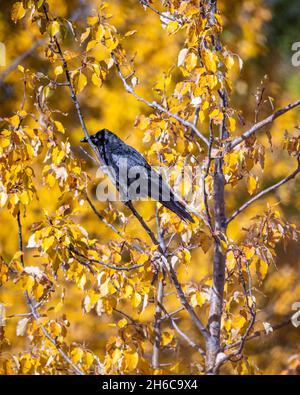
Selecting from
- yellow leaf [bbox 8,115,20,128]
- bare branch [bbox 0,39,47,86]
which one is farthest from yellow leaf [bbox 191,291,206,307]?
bare branch [bbox 0,39,47,86]

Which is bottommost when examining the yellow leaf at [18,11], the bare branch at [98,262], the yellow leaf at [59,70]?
the bare branch at [98,262]

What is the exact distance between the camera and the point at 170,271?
10.3 ft

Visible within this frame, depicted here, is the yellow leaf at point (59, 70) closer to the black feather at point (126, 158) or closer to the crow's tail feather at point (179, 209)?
the black feather at point (126, 158)

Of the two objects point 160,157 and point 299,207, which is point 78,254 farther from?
point 299,207

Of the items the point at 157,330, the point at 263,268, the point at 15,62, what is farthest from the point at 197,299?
the point at 15,62

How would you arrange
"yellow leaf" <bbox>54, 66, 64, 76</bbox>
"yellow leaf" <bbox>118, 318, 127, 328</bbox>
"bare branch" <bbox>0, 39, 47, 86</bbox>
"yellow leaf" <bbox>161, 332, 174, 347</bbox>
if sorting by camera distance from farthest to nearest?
"bare branch" <bbox>0, 39, 47, 86</bbox>
"yellow leaf" <bbox>161, 332, 174, 347</bbox>
"yellow leaf" <bbox>54, 66, 64, 76</bbox>
"yellow leaf" <bbox>118, 318, 127, 328</bbox>

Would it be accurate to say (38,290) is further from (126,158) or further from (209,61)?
(126,158)

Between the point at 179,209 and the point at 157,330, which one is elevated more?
the point at 179,209

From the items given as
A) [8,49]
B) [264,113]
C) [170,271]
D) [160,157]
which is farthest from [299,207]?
[170,271]

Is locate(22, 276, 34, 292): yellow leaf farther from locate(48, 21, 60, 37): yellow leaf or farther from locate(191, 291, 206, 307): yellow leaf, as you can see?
locate(48, 21, 60, 37): yellow leaf

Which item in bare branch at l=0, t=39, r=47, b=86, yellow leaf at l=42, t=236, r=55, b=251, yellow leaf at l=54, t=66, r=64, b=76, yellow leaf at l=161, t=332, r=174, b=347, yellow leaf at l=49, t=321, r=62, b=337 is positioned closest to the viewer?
Answer: yellow leaf at l=42, t=236, r=55, b=251

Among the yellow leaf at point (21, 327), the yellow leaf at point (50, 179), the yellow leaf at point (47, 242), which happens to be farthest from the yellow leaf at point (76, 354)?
the yellow leaf at point (50, 179)

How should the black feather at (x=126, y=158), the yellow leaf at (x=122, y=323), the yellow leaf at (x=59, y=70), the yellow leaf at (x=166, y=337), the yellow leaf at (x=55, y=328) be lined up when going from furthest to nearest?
the black feather at (x=126, y=158) < the yellow leaf at (x=166, y=337) < the yellow leaf at (x=55, y=328) < the yellow leaf at (x=59, y=70) < the yellow leaf at (x=122, y=323)

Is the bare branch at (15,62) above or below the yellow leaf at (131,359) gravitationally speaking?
above
